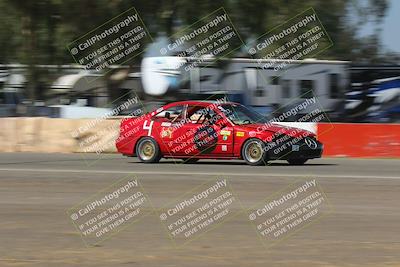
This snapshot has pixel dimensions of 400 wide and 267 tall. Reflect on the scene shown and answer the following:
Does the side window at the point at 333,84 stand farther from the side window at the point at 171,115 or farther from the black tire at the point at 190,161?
the side window at the point at 171,115

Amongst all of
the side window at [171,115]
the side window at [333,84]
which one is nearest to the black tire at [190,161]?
the side window at [171,115]

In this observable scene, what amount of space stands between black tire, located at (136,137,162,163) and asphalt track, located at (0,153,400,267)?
1214 millimetres

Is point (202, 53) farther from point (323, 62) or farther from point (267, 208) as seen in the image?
point (267, 208)

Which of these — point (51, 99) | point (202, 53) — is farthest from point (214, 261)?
point (51, 99)

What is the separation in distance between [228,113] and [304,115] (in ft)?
41.0

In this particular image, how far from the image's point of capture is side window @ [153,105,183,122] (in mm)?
16750

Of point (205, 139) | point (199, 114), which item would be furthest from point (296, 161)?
point (199, 114)

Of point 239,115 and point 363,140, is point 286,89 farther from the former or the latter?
point 239,115

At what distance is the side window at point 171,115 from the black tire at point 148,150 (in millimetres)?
518

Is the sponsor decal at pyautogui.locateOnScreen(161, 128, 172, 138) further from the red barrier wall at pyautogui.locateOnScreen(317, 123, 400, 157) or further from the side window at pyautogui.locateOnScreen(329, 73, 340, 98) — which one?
the side window at pyautogui.locateOnScreen(329, 73, 340, 98)

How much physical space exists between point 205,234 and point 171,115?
905 cm

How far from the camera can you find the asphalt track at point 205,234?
22.3 ft

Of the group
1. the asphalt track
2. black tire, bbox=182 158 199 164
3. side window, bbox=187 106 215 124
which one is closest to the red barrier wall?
Answer: the asphalt track

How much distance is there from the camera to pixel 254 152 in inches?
637
